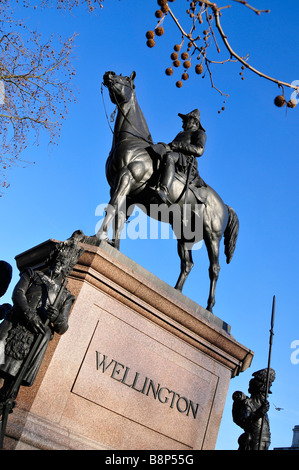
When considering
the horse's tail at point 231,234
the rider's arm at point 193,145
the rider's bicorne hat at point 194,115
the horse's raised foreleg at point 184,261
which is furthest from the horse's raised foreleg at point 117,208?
the rider's bicorne hat at point 194,115

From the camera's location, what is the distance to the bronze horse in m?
9.05

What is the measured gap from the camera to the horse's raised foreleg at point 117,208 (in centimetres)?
808

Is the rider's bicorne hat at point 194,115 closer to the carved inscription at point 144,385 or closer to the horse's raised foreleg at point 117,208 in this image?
the horse's raised foreleg at point 117,208

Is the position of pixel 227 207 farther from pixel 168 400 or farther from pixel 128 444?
pixel 128 444

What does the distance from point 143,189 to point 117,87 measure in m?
2.03

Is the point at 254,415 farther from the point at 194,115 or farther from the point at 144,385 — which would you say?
the point at 194,115

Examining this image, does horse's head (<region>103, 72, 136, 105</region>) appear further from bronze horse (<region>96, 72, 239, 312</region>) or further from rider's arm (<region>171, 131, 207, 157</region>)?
rider's arm (<region>171, 131, 207, 157</region>)

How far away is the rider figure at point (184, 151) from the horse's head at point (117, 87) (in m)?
1.13

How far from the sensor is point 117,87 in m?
10.1

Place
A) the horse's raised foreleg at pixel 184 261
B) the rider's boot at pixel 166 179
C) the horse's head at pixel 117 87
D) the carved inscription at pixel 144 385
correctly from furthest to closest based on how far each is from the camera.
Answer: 1. the horse's raised foreleg at pixel 184 261
2. the horse's head at pixel 117 87
3. the rider's boot at pixel 166 179
4. the carved inscription at pixel 144 385

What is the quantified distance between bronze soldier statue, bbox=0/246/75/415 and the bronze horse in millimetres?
2300

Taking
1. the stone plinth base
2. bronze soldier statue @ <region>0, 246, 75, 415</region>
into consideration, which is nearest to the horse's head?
the stone plinth base

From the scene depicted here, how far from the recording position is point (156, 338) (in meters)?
7.52
